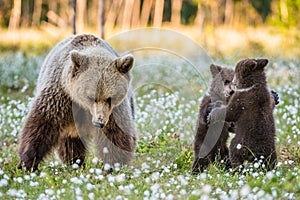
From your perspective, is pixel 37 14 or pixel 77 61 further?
pixel 37 14

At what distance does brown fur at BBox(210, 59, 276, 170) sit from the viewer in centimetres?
544


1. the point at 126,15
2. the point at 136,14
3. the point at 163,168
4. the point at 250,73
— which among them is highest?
the point at 136,14

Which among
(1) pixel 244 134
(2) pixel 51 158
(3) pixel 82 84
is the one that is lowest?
(2) pixel 51 158

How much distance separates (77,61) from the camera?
532cm

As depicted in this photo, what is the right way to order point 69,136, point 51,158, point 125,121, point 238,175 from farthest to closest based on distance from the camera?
point 51,158 → point 69,136 → point 125,121 → point 238,175

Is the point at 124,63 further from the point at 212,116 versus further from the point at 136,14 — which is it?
the point at 136,14

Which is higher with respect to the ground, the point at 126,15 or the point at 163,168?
the point at 126,15

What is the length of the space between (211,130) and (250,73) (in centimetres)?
71

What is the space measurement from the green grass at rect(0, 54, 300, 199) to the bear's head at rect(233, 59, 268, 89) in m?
0.81

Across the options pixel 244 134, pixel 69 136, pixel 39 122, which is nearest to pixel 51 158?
pixel 69 136

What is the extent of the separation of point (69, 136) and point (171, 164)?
3.84ft

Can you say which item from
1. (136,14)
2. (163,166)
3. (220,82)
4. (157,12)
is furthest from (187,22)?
(163,166)

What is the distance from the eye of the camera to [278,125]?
24.9ft

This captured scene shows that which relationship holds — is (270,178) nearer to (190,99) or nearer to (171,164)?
(171,164)
